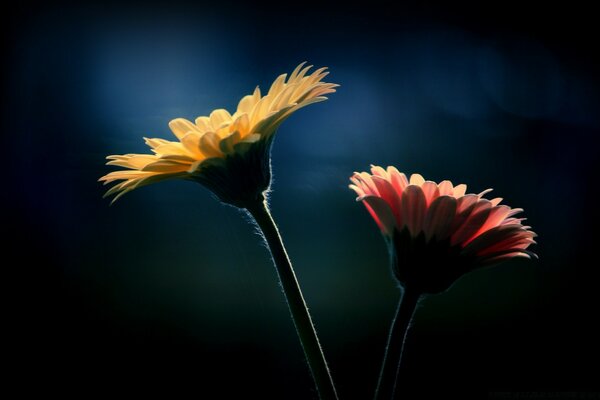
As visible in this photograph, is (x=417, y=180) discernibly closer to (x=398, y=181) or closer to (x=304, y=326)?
(x=398, y=181)

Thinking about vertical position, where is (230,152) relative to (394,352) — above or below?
above

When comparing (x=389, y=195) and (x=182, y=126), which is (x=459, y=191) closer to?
(x=389, y=195)

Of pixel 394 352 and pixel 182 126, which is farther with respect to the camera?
pixel 182 126

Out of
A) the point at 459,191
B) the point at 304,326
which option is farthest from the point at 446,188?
the point at 304,326

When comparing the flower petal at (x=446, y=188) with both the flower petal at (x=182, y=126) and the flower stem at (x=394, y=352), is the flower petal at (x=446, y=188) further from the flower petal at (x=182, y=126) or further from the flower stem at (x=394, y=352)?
the flower petal at (x=182, y=126)

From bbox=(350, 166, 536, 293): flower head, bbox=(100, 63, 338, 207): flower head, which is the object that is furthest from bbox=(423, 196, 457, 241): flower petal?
bbox=(100, 63, 338, 207): flower head

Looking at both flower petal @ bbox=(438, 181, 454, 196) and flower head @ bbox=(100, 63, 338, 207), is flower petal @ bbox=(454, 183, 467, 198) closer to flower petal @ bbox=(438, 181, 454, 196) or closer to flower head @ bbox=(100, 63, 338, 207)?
flower petal @ bbox=(438, 181, 454, 196)

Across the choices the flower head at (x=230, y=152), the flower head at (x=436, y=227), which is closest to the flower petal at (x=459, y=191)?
the flower head at (x=436, y=227)
